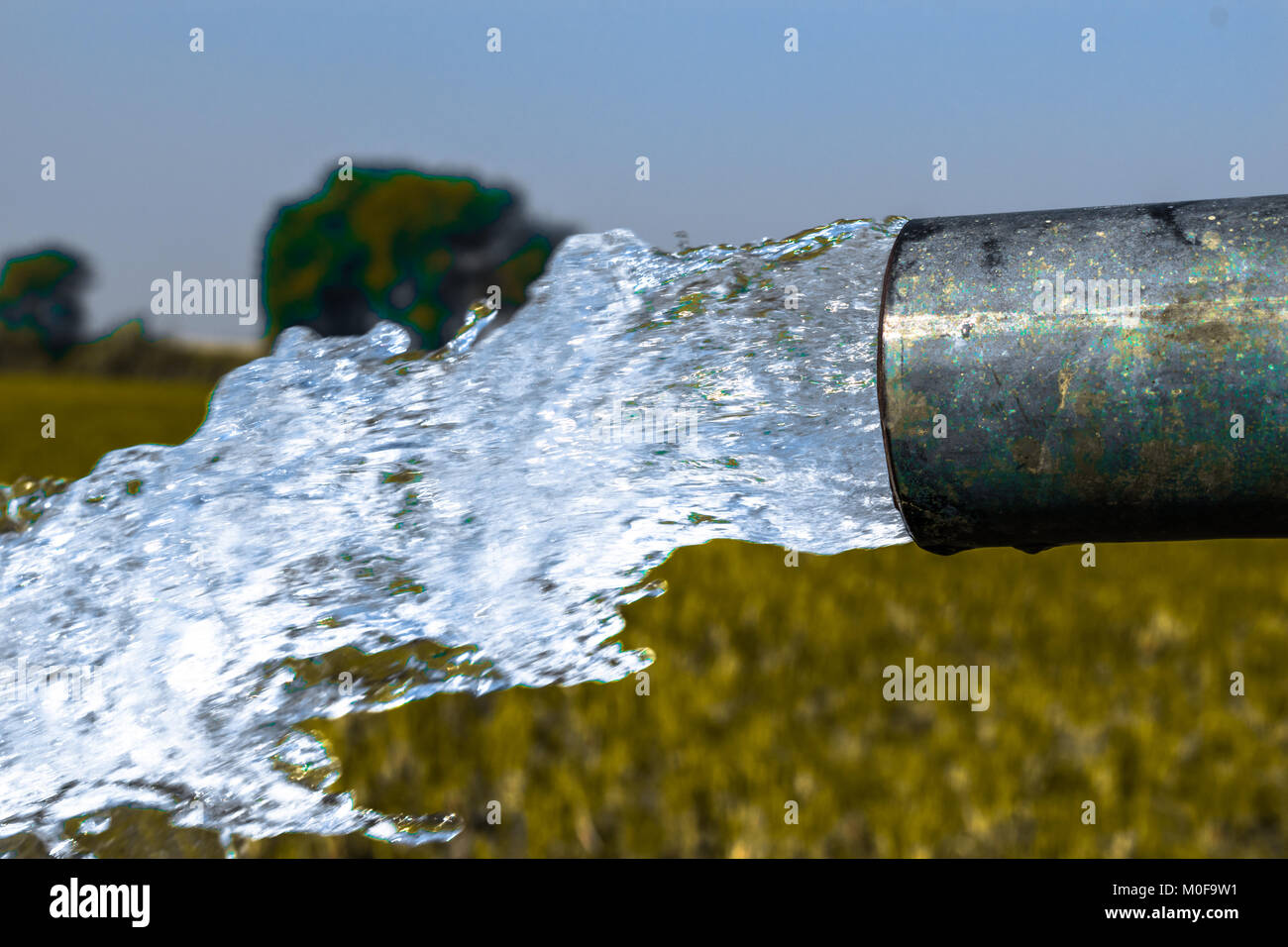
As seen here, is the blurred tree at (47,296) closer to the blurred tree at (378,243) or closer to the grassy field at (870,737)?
the blurred tree at (378,243)

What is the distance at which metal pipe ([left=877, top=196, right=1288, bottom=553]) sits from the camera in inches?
33.9

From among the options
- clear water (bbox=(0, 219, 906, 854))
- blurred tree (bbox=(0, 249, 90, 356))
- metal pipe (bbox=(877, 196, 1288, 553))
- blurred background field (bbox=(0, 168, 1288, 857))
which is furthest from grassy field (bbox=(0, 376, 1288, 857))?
blurred tree (bbox=(0, 249, 90, 356))

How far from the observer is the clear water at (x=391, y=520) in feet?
5.67

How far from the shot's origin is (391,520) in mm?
2217

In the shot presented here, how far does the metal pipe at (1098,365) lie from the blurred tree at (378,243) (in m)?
36.3

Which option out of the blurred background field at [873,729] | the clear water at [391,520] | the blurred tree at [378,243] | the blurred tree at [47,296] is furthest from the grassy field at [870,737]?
the blurred tree at [47,296]

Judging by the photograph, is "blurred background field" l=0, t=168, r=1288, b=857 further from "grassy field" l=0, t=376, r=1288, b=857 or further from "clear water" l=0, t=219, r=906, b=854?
"clear water" l=0, t=219, r=906, b=854

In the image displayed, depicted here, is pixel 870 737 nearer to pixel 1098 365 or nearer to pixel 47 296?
pixel 1098 365

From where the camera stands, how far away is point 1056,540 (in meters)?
0.99

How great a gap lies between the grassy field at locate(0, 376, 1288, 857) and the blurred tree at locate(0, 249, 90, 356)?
49.7 metres
